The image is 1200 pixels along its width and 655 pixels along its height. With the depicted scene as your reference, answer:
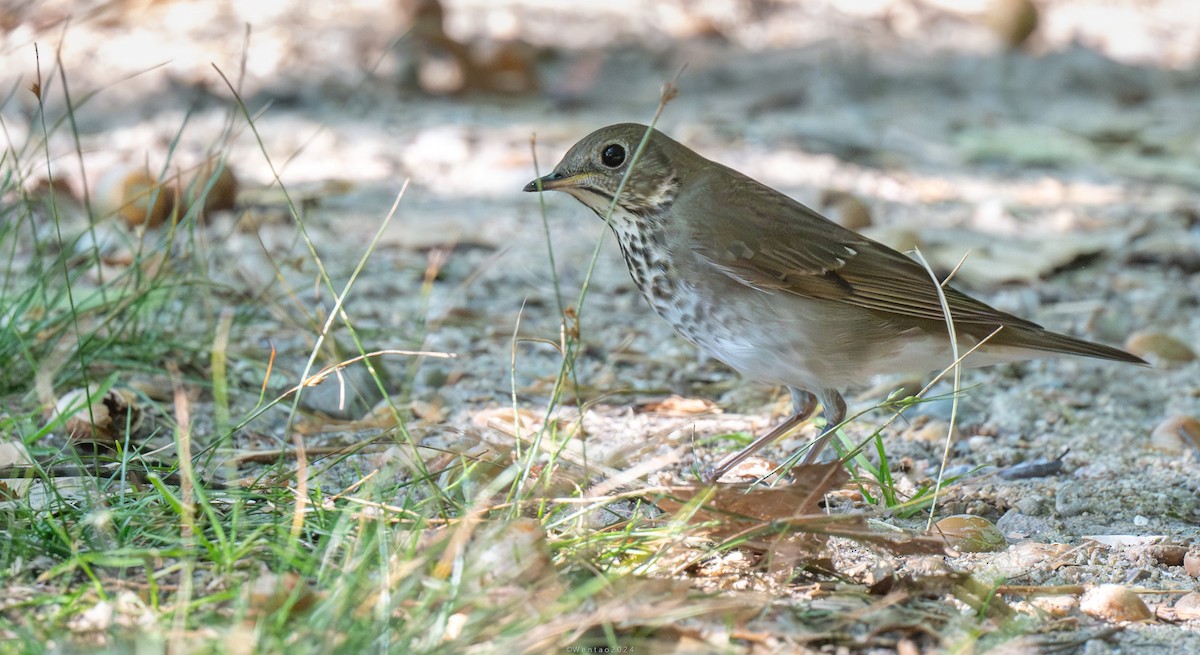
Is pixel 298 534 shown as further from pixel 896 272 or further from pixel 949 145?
pixel 949 145

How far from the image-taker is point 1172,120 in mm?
7445

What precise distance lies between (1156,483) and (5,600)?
2691 mm

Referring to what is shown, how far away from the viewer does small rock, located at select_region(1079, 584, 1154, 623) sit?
254cm

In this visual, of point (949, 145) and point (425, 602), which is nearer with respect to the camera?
point (425, 602)

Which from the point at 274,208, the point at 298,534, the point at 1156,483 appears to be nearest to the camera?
the point at 298,534

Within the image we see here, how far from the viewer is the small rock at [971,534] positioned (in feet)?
9.37

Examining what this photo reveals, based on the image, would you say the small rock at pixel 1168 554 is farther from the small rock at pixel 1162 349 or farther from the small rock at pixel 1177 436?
the small rock at pixel 1162 349

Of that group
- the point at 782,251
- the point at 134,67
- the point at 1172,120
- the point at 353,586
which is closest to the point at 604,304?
the point at 782,251

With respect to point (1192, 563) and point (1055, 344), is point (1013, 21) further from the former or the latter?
point (1192, 563)

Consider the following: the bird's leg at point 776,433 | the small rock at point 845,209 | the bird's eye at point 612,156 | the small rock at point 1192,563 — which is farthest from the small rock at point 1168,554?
the small rock at point 845,209

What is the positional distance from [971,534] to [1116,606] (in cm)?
41

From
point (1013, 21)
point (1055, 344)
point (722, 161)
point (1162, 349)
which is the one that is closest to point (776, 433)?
point (1055, 344)

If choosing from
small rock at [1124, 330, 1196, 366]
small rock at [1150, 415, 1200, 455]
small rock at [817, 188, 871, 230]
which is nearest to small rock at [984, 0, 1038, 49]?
small rock at [817, 188, 871, 230]

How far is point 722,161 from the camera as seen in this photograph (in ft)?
20.5
